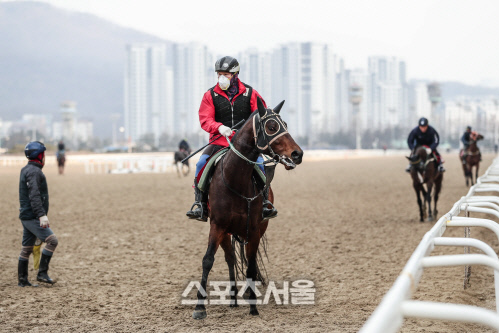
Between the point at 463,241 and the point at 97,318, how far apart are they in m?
3.74

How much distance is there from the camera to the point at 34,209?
710 cm

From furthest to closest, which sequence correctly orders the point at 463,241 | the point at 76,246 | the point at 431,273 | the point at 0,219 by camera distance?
1. the point at 0,219
2. the point at 76,246
3. the point at 431,273
4. the point at 463,241

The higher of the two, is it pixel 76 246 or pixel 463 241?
pixel 463 241

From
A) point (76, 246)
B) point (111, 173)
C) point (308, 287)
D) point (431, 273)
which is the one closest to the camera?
point (308, 287)

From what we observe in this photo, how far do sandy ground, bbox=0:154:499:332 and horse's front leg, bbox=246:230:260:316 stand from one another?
0.39 feet

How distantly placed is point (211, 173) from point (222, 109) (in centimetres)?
72

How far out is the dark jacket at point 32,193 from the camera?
7.11m

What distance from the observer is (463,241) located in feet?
11.4

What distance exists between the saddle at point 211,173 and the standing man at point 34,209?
2146 millimetres

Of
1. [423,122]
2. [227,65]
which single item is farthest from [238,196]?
[423,122]

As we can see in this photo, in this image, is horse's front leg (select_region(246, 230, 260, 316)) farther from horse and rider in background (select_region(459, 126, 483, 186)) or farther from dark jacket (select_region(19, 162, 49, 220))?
horse and rider in background (select_region(459, 126, 483, 186))

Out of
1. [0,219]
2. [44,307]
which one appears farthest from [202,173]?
[0,219]

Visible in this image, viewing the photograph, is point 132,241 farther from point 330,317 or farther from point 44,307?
point 330,317

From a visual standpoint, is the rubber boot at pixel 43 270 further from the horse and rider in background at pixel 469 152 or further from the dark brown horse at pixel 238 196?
the horse and rider in background at pixel 469 152
